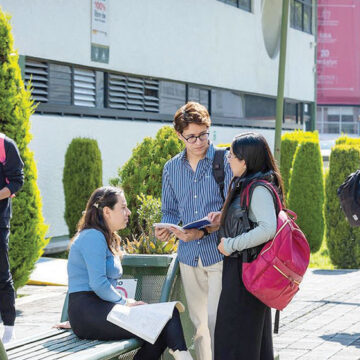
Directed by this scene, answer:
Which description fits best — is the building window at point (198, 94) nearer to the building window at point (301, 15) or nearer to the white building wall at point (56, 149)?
Result: the white building wall at point (56, 149)

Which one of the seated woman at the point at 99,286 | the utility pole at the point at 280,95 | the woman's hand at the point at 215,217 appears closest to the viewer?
the seated woman at the point at 99,286

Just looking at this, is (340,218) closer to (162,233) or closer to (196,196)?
(196,196)

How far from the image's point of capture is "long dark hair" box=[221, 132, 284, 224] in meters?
4.92

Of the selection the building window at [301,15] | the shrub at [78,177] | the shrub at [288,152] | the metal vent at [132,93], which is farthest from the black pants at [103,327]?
the building window at [301,15]

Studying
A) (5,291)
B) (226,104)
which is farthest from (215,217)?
(226,104)

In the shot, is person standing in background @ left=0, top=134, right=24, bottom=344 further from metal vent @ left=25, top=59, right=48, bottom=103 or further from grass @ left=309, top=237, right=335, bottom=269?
metal vent @ left=25, top=59, right=48, bottom=103

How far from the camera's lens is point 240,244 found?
4.81m

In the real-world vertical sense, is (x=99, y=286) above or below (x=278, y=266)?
below

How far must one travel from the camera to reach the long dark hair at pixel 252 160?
4.92 m

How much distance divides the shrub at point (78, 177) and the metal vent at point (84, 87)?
4.68ft

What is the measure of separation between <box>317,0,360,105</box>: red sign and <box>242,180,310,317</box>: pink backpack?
Result: 223ft

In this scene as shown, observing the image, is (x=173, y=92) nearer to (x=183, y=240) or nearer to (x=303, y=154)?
(x=303, y=154)

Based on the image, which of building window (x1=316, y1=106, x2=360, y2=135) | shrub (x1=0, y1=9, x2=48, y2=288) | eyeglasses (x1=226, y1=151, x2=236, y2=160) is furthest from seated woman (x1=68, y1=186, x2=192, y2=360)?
building window (x1=316, y1=106, x2=360, y2=135)

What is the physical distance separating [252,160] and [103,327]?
1224 mm
